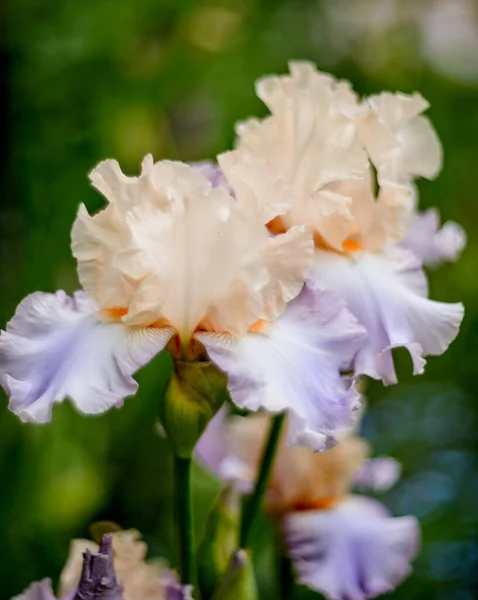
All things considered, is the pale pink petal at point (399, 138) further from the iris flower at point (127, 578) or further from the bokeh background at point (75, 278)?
the bokeh background at point (75, 278)

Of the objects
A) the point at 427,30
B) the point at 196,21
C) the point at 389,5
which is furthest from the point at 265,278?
the point at 427,30

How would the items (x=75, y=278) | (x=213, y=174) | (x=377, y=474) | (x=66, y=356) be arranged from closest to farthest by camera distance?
1. (x=66, y=356)
2. (x=213, y=174)
3. (x=377, y=474)
4. (x=75, y=278)

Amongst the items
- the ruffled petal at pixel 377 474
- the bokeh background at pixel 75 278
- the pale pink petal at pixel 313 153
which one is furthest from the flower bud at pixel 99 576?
the bokeh background at pixel 75 278

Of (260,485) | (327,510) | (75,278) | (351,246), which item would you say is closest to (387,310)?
(351,246)

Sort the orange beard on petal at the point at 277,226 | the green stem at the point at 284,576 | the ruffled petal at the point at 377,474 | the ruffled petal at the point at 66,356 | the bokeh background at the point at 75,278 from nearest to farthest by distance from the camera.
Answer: the ruffled petal at the point at 66,356 → the orange beard on petal at the point at 277,226 → the green stem at the point at 284,576 → the ruffled petal at the point at 377,474 → the bokeh background at the point at 75,278

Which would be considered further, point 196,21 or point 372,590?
point 196,21

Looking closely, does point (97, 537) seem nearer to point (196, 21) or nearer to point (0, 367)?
point (0, 367)

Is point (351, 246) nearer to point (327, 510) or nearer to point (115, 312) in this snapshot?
point (115, 312)
